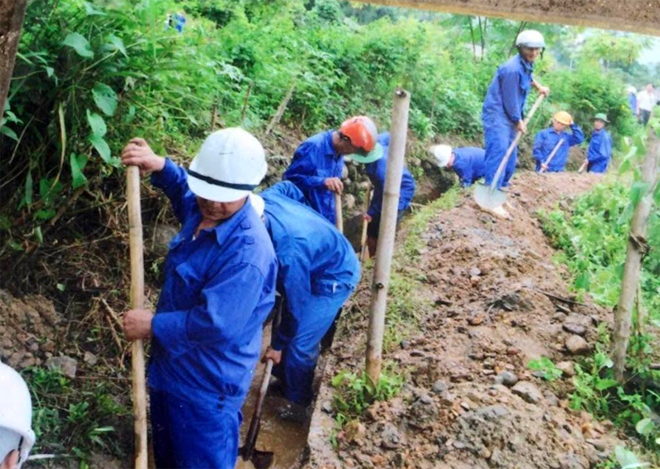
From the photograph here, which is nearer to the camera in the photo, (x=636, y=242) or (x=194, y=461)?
(x=194, y=461)

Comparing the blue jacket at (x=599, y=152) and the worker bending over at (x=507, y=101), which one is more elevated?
the worker bending over at (x=507, y=101)

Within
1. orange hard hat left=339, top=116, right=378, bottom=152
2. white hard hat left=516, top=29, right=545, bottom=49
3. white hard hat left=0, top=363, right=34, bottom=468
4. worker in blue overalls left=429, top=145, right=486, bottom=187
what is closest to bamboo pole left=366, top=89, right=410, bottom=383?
orange hard hat left=339, top=116, right=378, bottom=152

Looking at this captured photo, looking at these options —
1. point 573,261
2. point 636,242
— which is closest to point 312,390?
point 636,242

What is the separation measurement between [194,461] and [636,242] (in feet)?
8.79

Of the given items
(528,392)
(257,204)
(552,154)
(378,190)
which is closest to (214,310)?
(257,204)

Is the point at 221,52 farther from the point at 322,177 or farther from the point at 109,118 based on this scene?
the point at 109,118

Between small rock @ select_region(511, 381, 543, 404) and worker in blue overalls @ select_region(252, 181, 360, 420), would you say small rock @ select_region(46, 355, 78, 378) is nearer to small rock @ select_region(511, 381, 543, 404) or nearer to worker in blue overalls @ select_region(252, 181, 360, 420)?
worker in blue overalls @ select_region(252, 181, 360, 420)

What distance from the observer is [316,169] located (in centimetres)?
515

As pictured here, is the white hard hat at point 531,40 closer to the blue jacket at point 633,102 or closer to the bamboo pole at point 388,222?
the bamboo pole at point 388,222

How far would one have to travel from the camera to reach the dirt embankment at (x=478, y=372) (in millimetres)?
3480

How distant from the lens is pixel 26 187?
335cm

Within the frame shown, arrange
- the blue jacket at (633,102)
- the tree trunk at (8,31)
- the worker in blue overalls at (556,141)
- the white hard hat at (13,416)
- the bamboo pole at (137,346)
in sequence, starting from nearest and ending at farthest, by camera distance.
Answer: the white hard hat at (13,416) → the tree trunk at (8,31) → the bamboo pole at (137,346) → the worker in blue overalls at (556,141) → the blue jacket at (633,102)

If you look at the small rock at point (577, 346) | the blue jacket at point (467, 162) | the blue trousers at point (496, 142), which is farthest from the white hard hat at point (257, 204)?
the blue jacket at point (467, 162)

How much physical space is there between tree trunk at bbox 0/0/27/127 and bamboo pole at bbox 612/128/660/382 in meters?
3.14
